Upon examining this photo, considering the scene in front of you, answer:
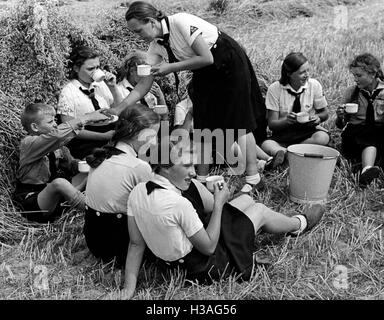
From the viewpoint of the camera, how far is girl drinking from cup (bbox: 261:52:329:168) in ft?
16.3

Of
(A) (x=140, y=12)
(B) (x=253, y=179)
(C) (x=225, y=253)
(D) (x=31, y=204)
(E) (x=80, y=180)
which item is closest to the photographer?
(C) (x=225, y=253)

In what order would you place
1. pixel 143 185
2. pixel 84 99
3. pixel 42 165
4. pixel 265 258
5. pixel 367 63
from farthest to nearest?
1. pixel 367 63
2. pixel 84 99
3. pixel 42 165
4. pixel 265 258
5. pixel 143 185

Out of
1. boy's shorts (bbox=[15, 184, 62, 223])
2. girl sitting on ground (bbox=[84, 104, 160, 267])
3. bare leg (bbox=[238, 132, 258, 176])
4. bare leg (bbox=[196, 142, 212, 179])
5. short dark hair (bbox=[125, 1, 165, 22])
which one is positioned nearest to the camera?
girl sitting on ground (bbox=[84, 104, 160, 267])

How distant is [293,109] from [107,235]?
2.18 m

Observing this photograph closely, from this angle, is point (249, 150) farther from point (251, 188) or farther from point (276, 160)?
point (276, 160)

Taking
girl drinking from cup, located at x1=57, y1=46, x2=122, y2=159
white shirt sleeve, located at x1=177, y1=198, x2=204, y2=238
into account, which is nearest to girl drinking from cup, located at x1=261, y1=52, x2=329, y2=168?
girl drinking from cup, located at x1=57, y1=46, x2=122, y2=159

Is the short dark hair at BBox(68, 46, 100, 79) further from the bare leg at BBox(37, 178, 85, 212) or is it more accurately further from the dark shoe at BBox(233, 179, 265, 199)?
the dark shoe at BBox(233, 179, 265, 199)

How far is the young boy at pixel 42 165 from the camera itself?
3994 millimetres

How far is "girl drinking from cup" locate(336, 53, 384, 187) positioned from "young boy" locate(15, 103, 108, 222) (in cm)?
204

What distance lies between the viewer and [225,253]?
338cm

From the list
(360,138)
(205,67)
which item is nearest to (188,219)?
(205,67)

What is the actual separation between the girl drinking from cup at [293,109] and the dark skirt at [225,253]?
1549 millimetres

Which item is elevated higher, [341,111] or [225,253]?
[341,111]

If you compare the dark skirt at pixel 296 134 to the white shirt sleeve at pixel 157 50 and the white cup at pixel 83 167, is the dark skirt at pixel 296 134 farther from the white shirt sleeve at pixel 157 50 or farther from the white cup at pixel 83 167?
the white cup at pixel 83 167
